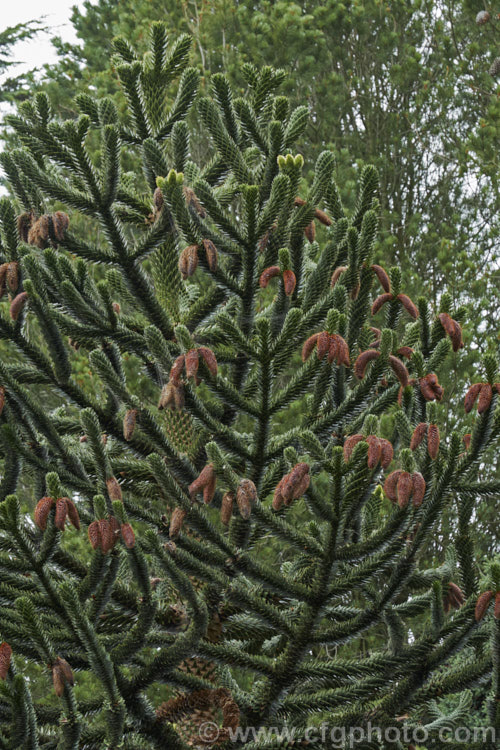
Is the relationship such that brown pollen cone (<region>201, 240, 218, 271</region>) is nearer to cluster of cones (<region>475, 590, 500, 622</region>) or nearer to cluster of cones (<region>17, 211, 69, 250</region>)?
cluster of cones (<region>17, 211, 69, 250</region>)

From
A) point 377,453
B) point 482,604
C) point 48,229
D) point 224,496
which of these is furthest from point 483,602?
point 48,229

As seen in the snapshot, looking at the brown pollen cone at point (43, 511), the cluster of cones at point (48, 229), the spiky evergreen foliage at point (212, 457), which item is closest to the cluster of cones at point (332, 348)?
the spiky evergreen foliage at point (212, 457)

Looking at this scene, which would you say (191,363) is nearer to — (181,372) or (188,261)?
(181,372)

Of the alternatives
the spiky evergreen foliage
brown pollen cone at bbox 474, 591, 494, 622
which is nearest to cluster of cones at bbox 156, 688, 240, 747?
the spiky evergreen foliage

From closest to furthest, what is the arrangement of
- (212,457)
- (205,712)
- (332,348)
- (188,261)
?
(212,457) < (332,348) < (188,261) < (205,712)

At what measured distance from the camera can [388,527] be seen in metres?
2.98

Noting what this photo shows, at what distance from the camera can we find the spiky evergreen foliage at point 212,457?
9.61ft

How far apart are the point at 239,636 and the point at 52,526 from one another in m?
1.49

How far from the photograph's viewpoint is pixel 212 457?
3.02 meters

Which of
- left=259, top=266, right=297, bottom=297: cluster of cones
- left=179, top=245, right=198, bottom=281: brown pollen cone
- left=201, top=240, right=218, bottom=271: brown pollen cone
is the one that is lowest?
left=179, top=245, right=198, bottom=281: brown pollen cone

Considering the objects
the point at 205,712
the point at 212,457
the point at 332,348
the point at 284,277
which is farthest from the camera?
the point at 205,712

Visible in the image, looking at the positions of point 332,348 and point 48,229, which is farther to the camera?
point 48,229

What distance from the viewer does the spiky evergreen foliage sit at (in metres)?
2.93

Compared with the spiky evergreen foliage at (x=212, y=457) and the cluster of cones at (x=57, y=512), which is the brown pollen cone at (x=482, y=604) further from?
the cluster of cones at (x=57, y=512)
